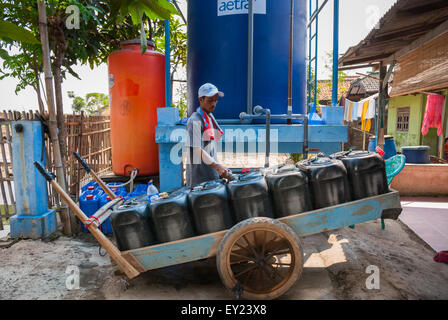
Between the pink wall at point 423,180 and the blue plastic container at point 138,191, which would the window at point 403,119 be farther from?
the blue plastic container at point 138,191

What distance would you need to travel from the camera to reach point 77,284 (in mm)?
3096

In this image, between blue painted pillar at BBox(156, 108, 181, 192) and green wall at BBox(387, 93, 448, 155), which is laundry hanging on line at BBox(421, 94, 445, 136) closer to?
green wall at BBox(387, 93, 448, 155)

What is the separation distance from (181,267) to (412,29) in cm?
602

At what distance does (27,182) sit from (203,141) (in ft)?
8.86

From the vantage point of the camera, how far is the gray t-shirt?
3.22m

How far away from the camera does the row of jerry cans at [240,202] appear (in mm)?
2719

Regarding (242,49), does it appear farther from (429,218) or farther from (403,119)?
(403,119)


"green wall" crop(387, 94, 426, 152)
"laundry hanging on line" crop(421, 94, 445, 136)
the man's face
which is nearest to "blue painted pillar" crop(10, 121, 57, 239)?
the man's face

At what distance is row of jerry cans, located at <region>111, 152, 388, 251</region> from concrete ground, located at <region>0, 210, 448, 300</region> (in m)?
0.59

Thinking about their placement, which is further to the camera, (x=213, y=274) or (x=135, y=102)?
(x=135, y=102)

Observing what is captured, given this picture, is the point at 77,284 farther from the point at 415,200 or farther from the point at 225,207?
the point at 415,200

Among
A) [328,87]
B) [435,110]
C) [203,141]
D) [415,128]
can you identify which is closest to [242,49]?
[203,141]

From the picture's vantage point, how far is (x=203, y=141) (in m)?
3.35
